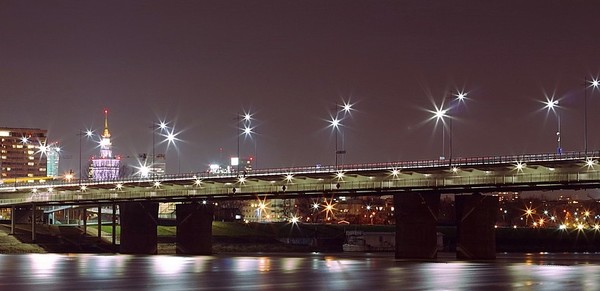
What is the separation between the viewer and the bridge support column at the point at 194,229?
14838 centimetres

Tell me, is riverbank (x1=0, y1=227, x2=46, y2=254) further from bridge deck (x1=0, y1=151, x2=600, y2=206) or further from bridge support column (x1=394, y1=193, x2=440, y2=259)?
bridge support column (x1=394, y1=193, x2=440, y2=259)

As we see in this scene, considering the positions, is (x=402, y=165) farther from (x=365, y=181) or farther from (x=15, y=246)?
(x=15, y=246)

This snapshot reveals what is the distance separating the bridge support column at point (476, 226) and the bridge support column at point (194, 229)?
3901 cm

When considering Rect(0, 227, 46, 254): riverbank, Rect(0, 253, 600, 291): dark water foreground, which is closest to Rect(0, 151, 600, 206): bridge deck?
Rect(0, 227, 46, 254): riverbank

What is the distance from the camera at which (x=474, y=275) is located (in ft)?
244

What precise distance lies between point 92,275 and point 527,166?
5712 centimetres

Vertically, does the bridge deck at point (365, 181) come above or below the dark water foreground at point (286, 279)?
above

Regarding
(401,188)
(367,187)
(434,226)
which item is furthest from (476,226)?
(367,187)

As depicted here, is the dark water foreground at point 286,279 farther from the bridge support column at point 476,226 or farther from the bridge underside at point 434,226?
the bridge support column at point 476,226

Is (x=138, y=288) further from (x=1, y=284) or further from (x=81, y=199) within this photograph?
(x=81, y=199)

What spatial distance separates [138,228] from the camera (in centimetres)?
15600

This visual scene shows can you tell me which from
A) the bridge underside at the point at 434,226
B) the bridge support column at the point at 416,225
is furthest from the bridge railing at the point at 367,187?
the bridge underside at the point at 434,226

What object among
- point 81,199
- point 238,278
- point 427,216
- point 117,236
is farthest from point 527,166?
point 117,236

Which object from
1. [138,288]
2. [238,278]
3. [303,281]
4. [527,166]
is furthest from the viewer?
[527,166]
